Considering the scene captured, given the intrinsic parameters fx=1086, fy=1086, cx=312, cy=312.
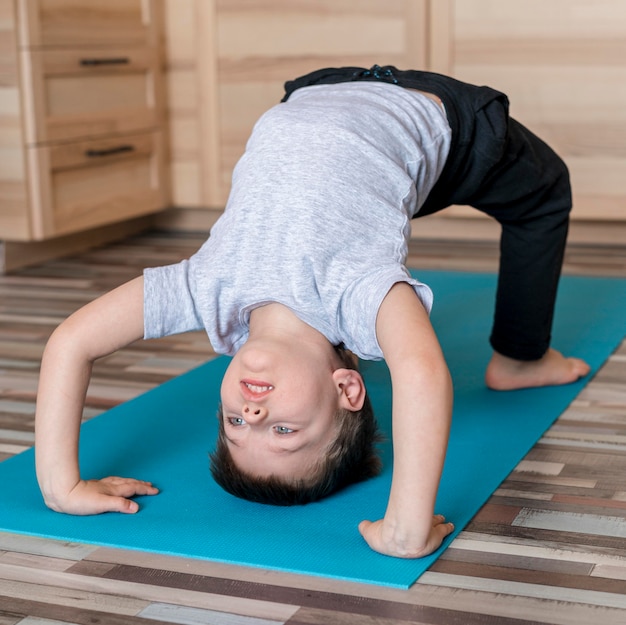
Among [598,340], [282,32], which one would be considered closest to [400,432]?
[598,340]

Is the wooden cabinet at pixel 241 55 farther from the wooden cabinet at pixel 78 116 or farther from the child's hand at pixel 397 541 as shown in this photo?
the child's hand at pixel 397 541

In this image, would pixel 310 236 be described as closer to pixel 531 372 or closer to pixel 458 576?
pixel 458 576

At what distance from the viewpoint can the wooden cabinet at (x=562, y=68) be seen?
267 centimetres

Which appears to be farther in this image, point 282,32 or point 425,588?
point 282,32

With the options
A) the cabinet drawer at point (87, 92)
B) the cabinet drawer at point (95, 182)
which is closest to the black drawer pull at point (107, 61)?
the cabinet drawer at point (87, 92)

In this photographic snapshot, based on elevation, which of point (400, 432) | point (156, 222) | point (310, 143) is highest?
point (310, 143)

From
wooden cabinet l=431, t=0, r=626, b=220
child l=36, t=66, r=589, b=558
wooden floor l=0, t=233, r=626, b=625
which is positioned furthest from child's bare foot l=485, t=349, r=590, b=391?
wooden cabinet l=431, t=0, r=626, b=220

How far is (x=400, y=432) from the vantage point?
102 centimetres

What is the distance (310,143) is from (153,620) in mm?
577

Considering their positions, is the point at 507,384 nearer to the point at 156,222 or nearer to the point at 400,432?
the point at 400,432

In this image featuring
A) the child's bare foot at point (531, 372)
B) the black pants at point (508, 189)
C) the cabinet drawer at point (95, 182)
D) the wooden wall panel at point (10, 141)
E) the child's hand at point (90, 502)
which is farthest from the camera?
the cabinet drawer at point (95, 182)

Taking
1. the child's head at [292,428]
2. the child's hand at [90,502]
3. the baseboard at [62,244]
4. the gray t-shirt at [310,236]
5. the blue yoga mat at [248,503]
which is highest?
the gray t-shirt at [310,236]

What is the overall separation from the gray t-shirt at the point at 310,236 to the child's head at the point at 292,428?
0.18ft

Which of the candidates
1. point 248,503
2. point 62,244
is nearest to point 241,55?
point 62,244
